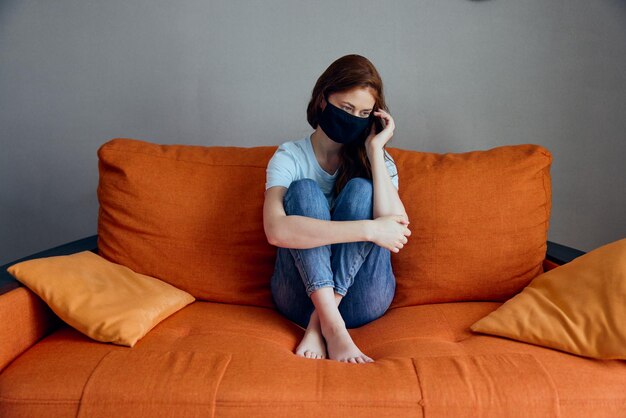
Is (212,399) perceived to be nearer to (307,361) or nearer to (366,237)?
(307,361)

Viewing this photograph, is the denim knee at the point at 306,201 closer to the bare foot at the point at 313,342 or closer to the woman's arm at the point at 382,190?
the woman's arm at the point at 382,190

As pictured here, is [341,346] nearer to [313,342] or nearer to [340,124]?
[313,342]

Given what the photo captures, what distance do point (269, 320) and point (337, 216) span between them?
1.19 feet

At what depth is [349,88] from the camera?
5.48 feet

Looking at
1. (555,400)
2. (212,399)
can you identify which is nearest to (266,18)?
Result: (212,399)

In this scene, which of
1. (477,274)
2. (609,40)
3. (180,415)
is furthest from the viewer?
(609,40)

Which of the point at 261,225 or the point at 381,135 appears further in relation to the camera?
the point at 261,225

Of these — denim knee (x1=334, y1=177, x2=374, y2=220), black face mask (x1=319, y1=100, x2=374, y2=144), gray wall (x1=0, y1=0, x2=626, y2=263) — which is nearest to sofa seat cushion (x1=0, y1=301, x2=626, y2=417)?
denim knee (x1=334, y1=177, x2=374, y2=220)

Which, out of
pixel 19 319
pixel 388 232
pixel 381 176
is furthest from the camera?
pixel 381 176

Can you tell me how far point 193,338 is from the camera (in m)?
1.53

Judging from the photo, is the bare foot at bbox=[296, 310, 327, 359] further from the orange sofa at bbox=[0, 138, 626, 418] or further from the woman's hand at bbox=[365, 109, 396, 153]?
the woman's hand at bbox=[365, 109, 396, 153]

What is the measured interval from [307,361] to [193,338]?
320 mm

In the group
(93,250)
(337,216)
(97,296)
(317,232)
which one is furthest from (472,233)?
(93,250)

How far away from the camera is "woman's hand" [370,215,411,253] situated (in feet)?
5.19
